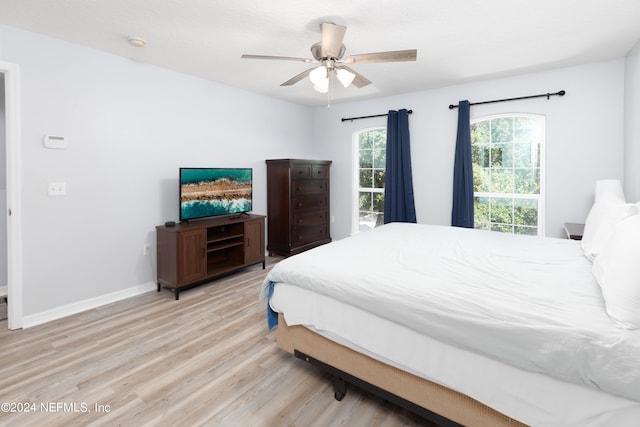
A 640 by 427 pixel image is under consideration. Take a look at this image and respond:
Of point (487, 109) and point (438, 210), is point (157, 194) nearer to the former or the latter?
point (438, 210)

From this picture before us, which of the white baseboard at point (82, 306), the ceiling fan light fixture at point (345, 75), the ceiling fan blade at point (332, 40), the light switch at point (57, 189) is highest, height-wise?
the ceiling fan blade at point (332, 40)

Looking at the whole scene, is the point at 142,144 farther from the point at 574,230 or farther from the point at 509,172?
the point at 574,230

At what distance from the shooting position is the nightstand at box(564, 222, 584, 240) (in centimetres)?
296

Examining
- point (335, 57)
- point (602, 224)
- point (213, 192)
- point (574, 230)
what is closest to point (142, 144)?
point (213, 192)

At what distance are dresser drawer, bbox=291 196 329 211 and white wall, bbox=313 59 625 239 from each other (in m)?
1.52

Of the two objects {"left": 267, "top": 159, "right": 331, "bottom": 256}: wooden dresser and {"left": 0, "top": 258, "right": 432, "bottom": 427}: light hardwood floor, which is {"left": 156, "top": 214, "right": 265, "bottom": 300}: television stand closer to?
{"left": 0, "top": 258, "right": 432, "bottom": 427}: light hardwood floor

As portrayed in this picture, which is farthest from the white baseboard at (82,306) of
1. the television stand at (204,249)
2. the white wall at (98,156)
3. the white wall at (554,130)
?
the white wall at (554,130)

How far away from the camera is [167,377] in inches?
81.2

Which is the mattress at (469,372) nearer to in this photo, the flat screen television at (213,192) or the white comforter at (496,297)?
the white comforter at (496,297)

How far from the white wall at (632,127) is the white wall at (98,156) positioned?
4.37 metres

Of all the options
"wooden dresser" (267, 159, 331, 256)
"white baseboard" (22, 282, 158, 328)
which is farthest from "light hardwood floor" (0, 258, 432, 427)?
"wooden dresser" (267, 159, 331, 256)

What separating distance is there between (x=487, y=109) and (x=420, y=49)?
1591 mm

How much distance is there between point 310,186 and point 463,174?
222cm

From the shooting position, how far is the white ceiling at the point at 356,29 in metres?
2.29
